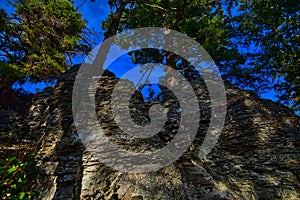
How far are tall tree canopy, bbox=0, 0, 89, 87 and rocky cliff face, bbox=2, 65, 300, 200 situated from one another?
9.92 feet

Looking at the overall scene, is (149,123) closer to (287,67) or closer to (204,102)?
(204,102)

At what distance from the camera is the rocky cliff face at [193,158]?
3.51 metres

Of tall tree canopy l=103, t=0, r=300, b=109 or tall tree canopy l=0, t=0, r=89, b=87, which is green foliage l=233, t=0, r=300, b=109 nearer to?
tall tree canopy l=103, t=0, r=300, b=109

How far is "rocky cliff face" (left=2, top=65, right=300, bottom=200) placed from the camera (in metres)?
3.51

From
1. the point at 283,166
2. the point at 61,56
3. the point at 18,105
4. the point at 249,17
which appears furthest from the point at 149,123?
the point at 249,17

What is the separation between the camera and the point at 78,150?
4.27 metres

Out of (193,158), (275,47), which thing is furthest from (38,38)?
(275,47)

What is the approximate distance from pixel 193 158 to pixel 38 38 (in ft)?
28.5

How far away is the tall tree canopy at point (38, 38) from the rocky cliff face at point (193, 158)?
3.03 meters

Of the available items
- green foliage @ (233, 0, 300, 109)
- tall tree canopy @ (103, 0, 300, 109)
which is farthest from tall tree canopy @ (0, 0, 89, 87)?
green foliage @ (233, 0, 300, 109)

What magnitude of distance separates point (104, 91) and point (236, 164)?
13.9ft

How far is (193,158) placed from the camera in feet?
17.5

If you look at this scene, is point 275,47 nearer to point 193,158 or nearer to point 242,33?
point 242,33

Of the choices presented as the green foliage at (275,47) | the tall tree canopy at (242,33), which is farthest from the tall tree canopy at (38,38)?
the green foliage at (275,47)
